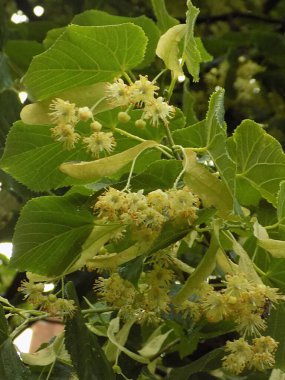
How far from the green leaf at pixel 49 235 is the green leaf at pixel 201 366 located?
0.88 ft

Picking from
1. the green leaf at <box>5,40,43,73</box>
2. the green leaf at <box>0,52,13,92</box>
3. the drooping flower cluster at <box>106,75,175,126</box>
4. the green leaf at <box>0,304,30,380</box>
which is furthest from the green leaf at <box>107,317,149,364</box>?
the green leaf at <box>5,40,43,73</box>

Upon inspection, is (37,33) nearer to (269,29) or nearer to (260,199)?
(269,29)

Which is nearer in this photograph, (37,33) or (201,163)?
(201,163)

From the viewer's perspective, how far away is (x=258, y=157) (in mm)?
896

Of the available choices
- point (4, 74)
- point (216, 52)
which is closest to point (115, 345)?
point (4, 74)

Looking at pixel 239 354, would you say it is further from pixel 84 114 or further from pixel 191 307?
pixel 84 114

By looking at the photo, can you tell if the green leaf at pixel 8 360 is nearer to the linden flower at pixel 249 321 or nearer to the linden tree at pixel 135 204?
the linden tree at pixel 135 204

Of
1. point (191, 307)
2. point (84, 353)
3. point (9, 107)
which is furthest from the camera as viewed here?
point (9, 107)

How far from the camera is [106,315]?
1.18m

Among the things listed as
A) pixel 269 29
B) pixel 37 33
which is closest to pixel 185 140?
pixel 37 33

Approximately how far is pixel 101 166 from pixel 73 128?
0.05m

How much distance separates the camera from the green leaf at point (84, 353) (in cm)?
94

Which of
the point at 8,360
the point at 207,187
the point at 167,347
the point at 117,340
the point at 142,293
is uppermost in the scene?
the point at 207,187

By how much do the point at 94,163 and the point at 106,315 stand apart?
0.44 m
